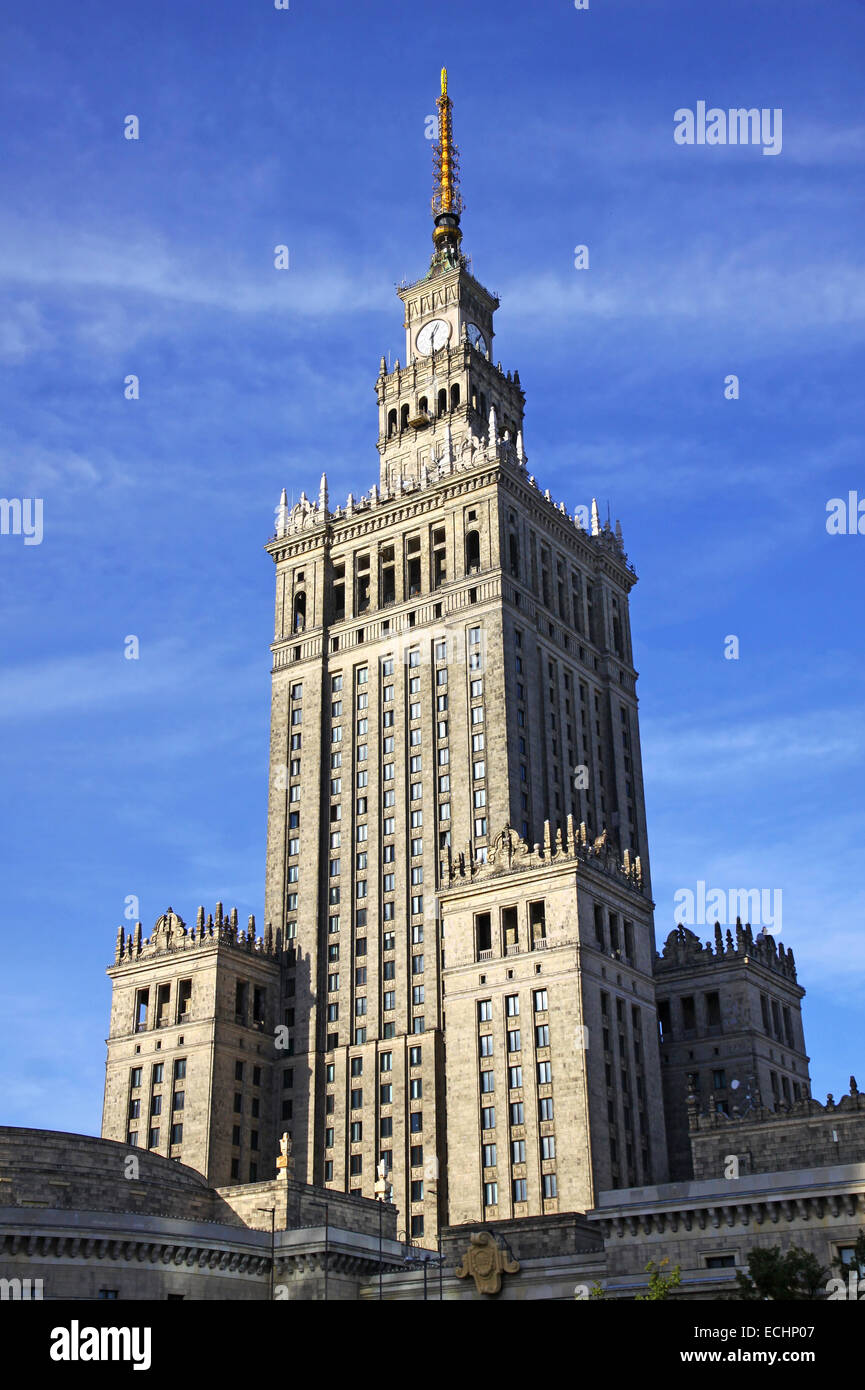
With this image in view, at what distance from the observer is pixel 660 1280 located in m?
68.1

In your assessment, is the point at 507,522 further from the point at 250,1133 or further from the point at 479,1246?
the point at 479,1246

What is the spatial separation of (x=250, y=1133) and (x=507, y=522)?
55207mm

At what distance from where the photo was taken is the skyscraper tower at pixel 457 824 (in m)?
97.1

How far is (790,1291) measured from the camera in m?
58.6

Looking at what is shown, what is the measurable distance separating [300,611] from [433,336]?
35.3 meters

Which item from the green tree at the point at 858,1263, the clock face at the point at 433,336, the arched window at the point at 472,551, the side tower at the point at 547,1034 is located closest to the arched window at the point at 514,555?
the arched window at the point at 472,551

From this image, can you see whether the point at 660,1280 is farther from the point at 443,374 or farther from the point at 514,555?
the point at 443,374

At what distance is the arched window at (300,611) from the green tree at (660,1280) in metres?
76.9

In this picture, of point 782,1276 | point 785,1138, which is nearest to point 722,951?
point 785,1138

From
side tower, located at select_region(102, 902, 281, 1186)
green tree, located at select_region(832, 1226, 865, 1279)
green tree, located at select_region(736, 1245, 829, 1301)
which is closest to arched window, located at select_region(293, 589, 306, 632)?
side tower, located at select_region(102, 902, 281, 1186)

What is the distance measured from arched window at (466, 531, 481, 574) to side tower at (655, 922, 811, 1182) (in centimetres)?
3541

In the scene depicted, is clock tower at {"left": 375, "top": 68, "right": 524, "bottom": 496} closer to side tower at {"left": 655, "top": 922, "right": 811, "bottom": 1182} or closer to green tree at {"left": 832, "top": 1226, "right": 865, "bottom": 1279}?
side tower at {"left": 655, "top": 922, "right": 811, "bottom": 1182}

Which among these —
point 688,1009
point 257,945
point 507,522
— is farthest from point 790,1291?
point 507,522

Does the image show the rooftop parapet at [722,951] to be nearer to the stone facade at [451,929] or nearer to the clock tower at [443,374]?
the stone facade at [451,929]
